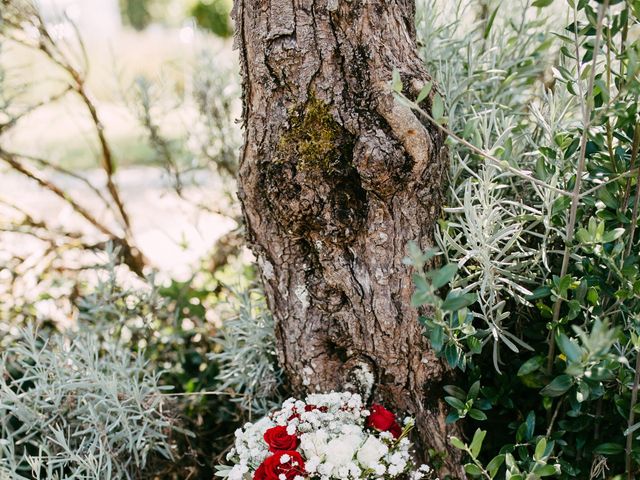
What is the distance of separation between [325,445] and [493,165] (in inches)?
32.7

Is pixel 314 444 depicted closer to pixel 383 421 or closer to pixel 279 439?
pixel 279 439

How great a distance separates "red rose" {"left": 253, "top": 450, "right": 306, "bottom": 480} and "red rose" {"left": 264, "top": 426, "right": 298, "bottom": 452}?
2cm

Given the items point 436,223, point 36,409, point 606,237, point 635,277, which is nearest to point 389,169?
point 436,223

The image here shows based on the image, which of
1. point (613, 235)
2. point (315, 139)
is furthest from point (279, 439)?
point (613, 235)

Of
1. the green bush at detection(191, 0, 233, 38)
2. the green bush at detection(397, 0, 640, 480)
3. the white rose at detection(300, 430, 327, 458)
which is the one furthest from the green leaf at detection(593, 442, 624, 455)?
the green bush at detection(191, 0, 233, 38)

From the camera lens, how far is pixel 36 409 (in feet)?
6.91

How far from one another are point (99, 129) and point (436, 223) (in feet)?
6.16

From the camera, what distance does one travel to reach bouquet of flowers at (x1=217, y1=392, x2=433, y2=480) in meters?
1.54

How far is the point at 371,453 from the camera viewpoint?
1549 millimetres

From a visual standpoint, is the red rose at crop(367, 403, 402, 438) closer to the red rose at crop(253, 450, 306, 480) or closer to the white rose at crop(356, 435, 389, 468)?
the white rose at crop(356, 435, 389, 468)

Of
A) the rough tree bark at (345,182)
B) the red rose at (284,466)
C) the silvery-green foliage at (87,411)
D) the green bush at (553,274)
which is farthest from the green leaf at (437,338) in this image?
the silvery-green foliage at (87,411)

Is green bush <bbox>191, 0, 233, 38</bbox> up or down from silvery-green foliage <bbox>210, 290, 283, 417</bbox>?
up

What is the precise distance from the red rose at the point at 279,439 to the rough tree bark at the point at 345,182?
0.37m

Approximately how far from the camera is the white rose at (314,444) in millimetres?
1576
